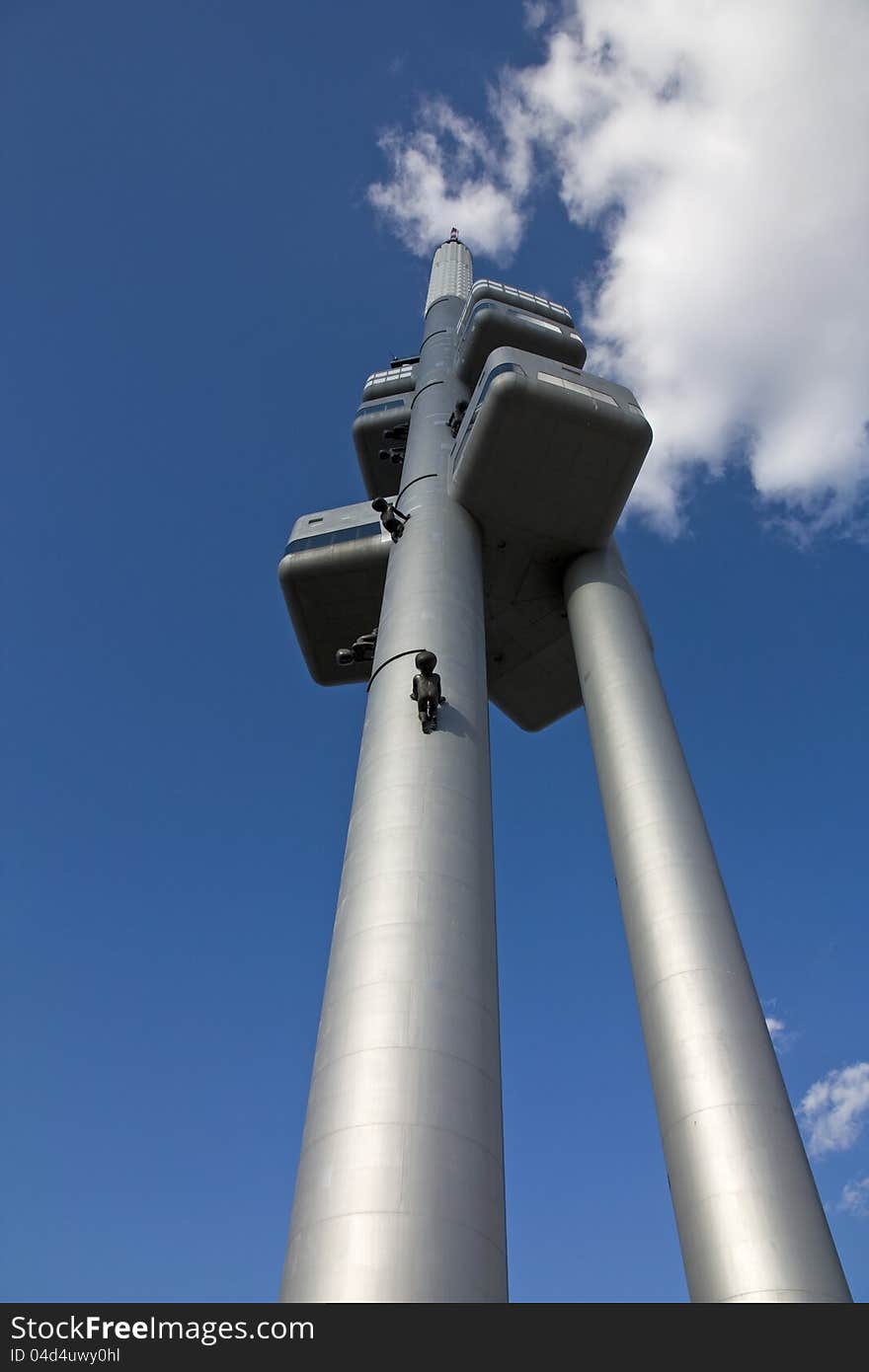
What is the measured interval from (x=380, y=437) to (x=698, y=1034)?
90.4 ft

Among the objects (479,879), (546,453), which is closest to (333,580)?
(546,453)

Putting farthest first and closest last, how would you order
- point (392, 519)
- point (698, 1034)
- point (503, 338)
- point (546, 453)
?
point (503, 338) < point (546, 453) < point (392, 519) < point (698, 1034)

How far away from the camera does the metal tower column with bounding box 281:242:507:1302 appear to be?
30.5 feet

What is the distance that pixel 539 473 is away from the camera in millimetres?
22922

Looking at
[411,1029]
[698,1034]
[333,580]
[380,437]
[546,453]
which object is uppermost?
[380,437]

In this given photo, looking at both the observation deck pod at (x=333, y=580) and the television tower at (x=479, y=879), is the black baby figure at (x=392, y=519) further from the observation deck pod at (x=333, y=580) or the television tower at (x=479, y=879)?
the observation deck pod at (x=333, y=580)

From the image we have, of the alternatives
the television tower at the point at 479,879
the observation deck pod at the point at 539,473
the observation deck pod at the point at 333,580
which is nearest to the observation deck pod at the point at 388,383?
the television tower at the point at 479,879

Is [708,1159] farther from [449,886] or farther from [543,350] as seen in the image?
[543,350]

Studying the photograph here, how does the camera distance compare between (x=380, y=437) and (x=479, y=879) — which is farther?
(x=380, y=437)

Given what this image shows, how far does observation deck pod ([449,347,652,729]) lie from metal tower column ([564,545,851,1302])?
174 inches

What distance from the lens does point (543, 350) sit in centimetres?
3225

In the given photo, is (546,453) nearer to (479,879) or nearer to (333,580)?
(333,580)

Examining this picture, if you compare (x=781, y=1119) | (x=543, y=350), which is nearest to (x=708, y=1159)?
(x=781, y=1119)

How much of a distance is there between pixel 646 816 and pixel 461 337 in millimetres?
21719
